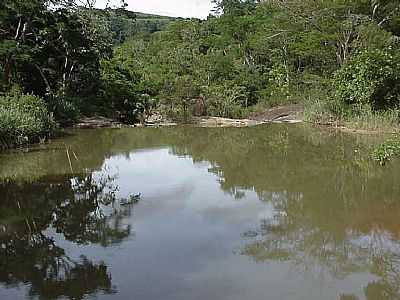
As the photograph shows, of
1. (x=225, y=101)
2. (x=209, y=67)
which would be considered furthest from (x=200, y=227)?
(x=209, y=67)

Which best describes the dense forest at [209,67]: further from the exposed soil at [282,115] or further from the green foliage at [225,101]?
the exposed soil at [282,115]

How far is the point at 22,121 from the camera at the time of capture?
1280 cm

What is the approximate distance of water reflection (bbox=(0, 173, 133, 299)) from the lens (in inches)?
181

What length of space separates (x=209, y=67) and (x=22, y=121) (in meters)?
14.8

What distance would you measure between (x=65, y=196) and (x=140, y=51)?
26075 mm

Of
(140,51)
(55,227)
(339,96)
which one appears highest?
(140,51)

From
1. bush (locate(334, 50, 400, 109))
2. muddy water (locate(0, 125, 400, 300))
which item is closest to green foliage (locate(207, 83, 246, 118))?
bush (locate(334, 50, 400, 109))

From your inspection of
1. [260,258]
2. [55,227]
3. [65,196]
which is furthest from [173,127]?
[260,258]

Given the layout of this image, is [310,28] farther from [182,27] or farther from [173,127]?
[182,27]

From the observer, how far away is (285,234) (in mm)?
6027

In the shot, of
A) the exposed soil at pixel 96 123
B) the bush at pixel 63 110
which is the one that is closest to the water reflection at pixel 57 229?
the bush at pixel 63 110

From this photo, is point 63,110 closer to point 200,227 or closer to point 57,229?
point 57,229

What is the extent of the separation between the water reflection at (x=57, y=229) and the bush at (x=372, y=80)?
363 inches

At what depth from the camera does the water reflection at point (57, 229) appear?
4.59 meters
